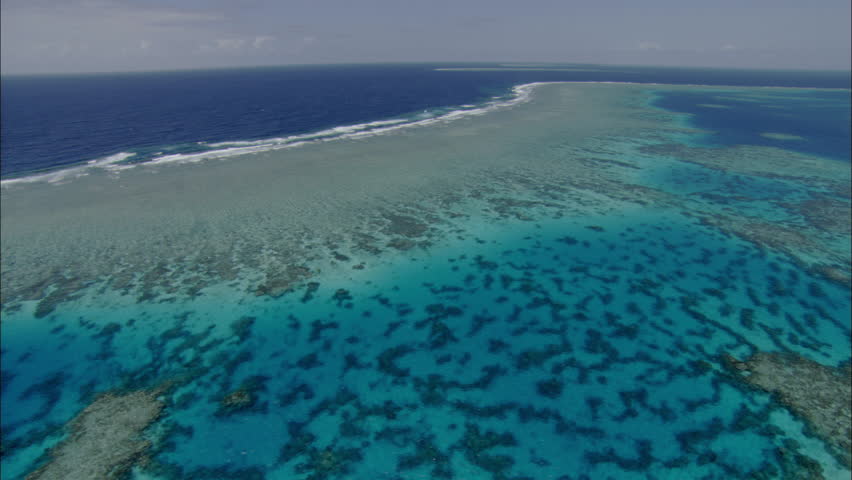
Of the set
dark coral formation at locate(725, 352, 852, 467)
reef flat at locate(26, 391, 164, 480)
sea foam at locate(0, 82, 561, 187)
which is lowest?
reef flat at locate(26, 391, 164, 480)

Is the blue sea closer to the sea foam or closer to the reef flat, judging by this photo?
the reef flat

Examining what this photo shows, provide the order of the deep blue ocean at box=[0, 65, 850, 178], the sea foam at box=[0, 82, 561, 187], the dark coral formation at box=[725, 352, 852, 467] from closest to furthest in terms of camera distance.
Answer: the dark coral formation at box=[725, 352, 852, 467]
the sea foam at box=[0, 82, 561, 187]
the deep blue ocean at box=[0, 65, 850, 178]

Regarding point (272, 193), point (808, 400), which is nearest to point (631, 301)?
point (808, 400)

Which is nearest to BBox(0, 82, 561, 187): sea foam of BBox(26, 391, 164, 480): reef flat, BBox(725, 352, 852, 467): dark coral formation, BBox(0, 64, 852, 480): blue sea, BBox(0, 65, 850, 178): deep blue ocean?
BBox(0, 64, 852, 480): blue sea

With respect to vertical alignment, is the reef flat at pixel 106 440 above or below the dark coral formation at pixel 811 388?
below

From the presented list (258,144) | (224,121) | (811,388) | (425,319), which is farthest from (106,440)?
(224,121)

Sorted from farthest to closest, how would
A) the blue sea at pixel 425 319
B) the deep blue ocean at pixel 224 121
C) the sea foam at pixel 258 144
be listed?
the deep blue ocean at pixel 224 121, the sea foam at pixel 258 144, the blue sea at pixel 425 319

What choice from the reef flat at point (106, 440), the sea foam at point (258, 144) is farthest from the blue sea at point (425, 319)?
the sea foam at point (258, 144)

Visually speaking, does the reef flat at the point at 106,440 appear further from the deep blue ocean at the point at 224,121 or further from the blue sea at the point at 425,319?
the deep blue ocean at the point at 224,121

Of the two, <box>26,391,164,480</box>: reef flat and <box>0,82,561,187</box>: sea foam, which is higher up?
<box>0,82,561,187</box>: sea foam

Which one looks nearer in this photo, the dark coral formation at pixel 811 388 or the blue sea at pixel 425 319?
the blue sea at pixel 425 319

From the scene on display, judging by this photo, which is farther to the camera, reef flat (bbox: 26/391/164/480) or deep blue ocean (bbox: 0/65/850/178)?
deep blue ocean (bbox: 0/65/850/178)
